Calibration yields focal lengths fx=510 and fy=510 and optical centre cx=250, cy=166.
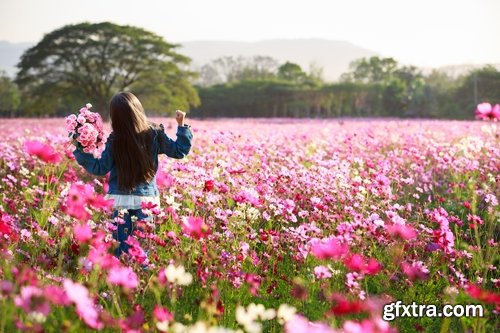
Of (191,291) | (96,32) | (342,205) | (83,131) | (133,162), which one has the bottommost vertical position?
(191,291)

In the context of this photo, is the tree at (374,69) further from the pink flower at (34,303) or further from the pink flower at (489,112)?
the pink flower at (34,303)

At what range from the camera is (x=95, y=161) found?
155 inches

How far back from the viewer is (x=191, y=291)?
3.48m

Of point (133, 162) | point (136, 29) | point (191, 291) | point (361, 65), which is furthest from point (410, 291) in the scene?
point (361, 65)

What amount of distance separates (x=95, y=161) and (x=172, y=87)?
3214 centimetres

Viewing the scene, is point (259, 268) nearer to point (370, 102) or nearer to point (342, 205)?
point (342, 205)

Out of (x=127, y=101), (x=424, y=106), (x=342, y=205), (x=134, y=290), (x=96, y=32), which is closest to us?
(x=134, y=290)

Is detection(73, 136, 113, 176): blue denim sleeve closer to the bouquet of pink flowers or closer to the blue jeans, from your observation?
the bouquet of pink flowers

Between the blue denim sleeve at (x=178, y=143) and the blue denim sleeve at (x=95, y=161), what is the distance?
412 mm

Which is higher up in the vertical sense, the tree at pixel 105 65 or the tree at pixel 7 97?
the tree at pixel 105 65

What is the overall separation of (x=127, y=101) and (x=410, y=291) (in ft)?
8.11

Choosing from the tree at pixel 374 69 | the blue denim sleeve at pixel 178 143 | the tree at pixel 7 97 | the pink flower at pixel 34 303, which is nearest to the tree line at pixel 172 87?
the tree at pixel 374 69

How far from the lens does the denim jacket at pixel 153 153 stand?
392 centimetres

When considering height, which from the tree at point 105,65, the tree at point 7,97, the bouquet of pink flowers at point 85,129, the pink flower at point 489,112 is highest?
the tree at point 105,65
